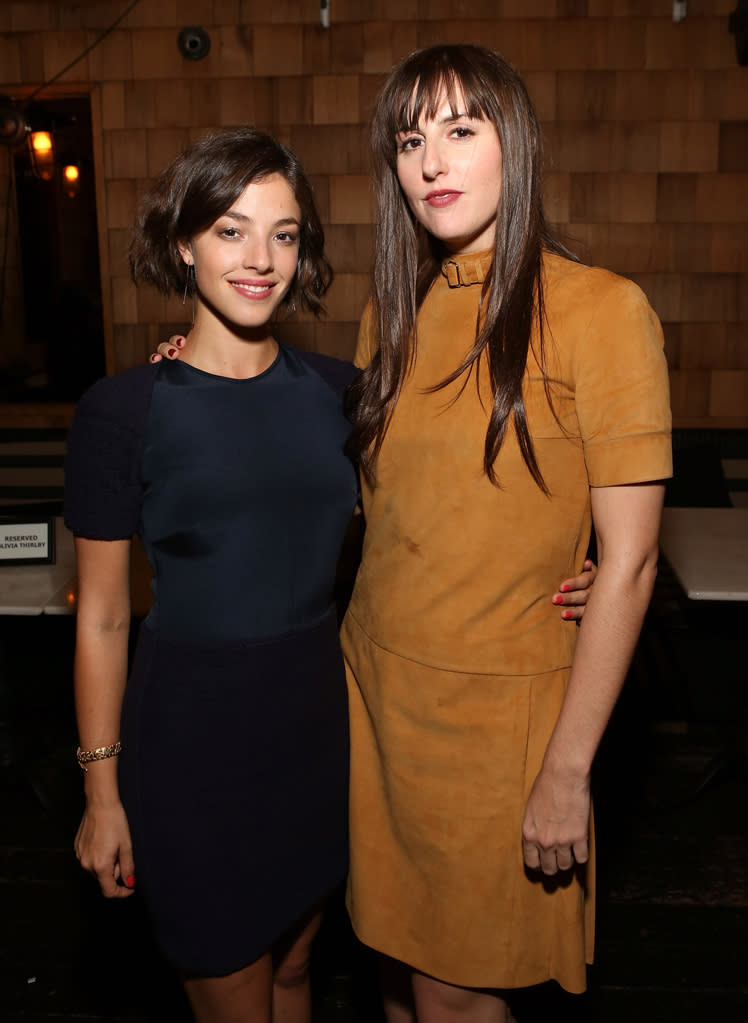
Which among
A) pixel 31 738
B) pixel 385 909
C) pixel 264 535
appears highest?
pixel 264 535

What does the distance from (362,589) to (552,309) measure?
552 millimetres

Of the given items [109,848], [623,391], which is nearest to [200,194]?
[623,391]

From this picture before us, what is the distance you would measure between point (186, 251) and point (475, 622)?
2.44 feet

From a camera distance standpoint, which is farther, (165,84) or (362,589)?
(165,84)

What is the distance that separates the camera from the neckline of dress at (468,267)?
1487mm

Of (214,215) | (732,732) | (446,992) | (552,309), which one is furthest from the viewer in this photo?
(732,732)

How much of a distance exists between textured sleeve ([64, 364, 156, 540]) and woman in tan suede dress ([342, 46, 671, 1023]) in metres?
0.35

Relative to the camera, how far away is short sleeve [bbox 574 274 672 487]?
128cm

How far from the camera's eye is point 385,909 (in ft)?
5.40

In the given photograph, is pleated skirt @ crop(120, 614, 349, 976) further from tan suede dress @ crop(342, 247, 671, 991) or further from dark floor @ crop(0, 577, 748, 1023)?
dark floor @ crop(0, 577, 748, 1023)

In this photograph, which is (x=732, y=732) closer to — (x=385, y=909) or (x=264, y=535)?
(x=385, y=909)

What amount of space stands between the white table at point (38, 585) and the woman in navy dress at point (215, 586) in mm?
1137

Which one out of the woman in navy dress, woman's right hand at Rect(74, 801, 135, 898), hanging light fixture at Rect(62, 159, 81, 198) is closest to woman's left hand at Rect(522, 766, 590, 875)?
the woman in navy dress

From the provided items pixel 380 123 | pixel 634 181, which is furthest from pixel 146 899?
pixel 634 181
